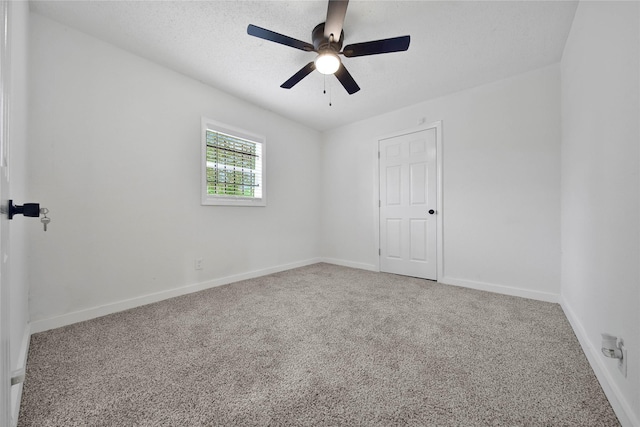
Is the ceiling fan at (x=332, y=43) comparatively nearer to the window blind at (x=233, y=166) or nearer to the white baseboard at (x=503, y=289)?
the window blind at (x=233, y=166)

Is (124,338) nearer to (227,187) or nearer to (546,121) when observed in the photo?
(227,187)

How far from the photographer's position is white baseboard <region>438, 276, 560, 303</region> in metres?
2.59

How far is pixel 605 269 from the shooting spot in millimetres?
1368

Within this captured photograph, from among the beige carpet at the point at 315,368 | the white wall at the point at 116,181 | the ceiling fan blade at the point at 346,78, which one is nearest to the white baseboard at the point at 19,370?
the beige carpet at the point at 315,368

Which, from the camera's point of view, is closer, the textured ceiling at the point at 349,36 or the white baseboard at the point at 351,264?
the textured ceiling at the point at 349,36

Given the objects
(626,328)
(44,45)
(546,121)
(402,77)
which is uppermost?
(402,77)

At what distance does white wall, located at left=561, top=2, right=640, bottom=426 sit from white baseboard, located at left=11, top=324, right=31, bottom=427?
2463 mm

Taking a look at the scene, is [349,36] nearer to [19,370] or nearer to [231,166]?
[231,166]

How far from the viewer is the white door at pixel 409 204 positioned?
339 cm

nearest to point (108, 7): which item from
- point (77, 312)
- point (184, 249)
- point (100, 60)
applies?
point (100, 60)

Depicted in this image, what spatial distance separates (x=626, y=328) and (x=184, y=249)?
3276 mm

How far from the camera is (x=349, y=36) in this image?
2.20m

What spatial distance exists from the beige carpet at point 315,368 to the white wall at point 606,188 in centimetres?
21

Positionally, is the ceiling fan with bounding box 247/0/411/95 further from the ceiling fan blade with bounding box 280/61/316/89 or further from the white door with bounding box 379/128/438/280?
the white door with bounding box 379/128/438/280
